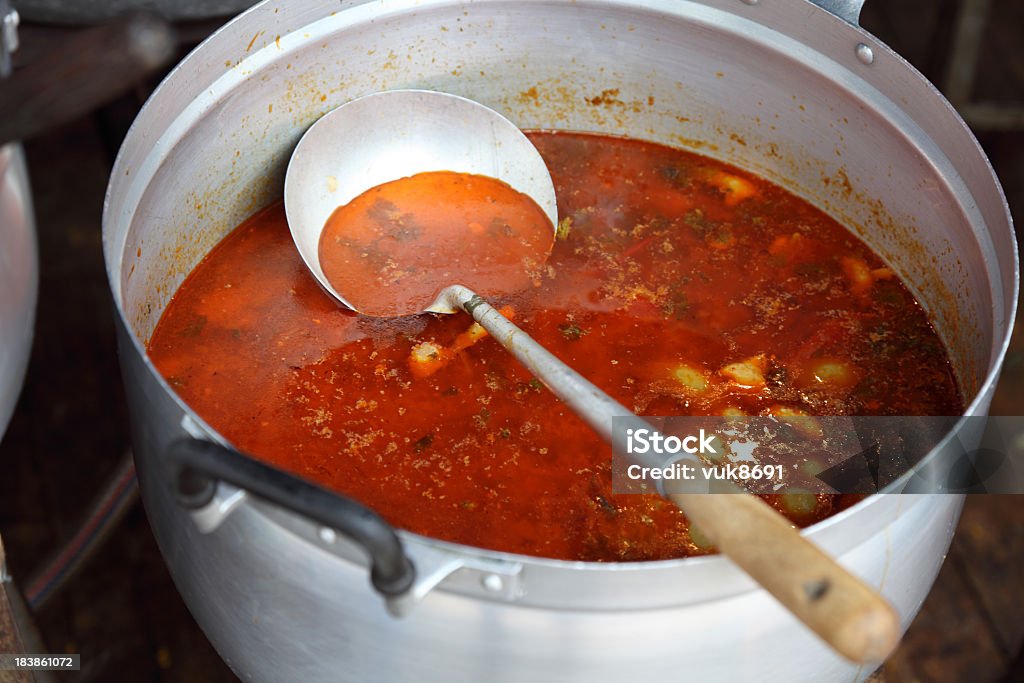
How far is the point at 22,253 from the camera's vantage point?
1.58 m

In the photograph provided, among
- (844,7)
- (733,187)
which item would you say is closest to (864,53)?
(844,7)

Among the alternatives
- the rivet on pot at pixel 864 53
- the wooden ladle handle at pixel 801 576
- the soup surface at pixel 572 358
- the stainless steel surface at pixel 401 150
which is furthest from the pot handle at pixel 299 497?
the rivet on pot at pixel 864 53

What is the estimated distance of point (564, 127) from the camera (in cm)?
184

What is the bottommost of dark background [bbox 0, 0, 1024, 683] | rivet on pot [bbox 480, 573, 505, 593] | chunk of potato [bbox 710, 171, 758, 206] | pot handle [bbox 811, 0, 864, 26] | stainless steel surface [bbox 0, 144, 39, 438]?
dark background [bbox 0, 0, 1024, 683]

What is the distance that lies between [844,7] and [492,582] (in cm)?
98

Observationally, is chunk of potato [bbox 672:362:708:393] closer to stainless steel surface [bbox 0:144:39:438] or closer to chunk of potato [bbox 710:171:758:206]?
chunk of potato [bbox 710:171:758:206]

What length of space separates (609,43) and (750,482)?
767mm

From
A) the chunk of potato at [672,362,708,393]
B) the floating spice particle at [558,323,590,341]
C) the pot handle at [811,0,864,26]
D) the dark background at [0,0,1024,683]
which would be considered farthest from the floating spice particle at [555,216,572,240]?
the dark background at [0,0,1024,683]

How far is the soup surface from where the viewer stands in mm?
1289

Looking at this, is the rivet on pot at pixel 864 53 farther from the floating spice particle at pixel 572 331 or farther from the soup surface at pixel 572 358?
the floating spice particle at pixel 572 331

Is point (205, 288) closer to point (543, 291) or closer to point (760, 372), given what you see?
point (543, 291)

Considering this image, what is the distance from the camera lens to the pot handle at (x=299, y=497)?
0.83 meters

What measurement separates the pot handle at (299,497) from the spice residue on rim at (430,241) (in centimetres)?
63
